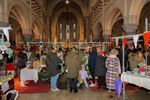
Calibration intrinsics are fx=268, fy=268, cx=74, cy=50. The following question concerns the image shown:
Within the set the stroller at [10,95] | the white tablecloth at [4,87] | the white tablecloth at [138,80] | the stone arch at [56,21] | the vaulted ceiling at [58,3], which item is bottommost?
the stroller at [10,95]

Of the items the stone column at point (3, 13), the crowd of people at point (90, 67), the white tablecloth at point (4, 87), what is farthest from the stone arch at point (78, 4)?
the white tablecloth at point (4, 87)

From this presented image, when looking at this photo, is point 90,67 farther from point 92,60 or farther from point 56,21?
point 56,21

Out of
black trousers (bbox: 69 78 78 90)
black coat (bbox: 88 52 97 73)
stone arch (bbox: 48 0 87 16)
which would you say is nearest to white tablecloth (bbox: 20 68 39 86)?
black trousers (bbox: 69 78 78 90)

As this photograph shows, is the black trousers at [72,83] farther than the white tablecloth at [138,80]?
Yes

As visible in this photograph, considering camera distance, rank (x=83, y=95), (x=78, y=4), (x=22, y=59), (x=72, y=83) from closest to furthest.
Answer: (x=83, y=95) → (x=72, y=83) → (x=22, y=59) → (x=78, y=4)

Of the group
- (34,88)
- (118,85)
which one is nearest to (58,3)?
(34,88)

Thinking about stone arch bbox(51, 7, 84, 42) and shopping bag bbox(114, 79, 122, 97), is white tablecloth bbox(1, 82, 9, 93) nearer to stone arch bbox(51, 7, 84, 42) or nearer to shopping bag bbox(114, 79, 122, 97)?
shopping bag bbox(114, 79, 122, 97)

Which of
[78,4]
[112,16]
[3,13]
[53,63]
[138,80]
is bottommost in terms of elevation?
[138,80]

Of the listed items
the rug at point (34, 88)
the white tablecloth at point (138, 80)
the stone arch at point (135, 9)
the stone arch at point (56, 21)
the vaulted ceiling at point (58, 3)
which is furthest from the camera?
the stone arch at point (56, 21)

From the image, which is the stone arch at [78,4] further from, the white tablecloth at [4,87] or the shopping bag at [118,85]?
the white tablecloth at [4,87]

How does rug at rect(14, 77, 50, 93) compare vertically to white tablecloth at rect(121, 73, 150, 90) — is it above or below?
below

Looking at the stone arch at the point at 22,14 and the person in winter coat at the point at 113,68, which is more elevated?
the stone arch at the point at 22,14

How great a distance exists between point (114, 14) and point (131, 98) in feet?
36.7

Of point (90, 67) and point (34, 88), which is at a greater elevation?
point (90, 67)
